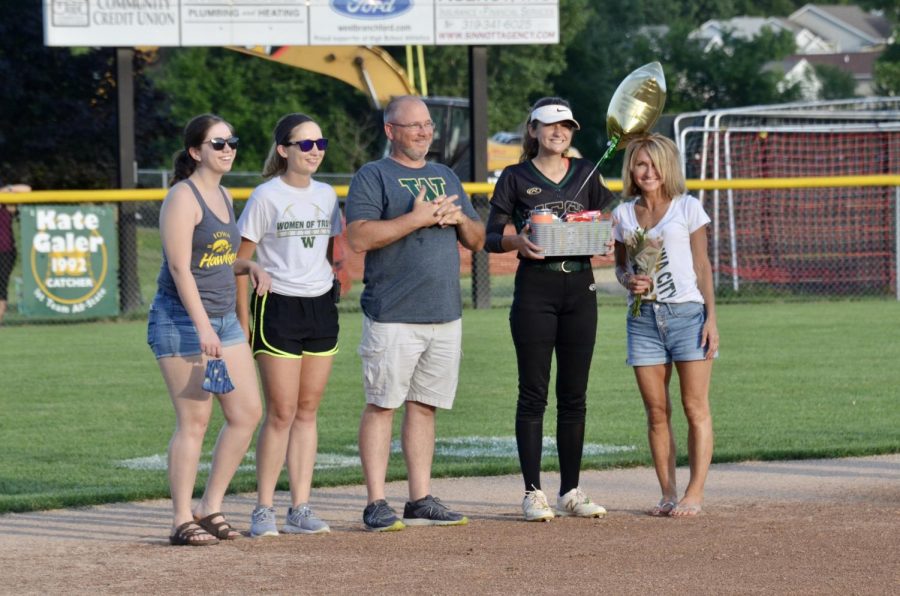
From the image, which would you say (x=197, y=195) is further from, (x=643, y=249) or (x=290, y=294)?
(x=643, y=249)

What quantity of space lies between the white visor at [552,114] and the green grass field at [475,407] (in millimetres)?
2494

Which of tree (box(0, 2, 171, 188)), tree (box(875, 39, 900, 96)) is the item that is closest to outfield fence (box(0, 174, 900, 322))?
tree (box(0, 2, 171, 188))

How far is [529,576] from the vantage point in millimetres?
6086

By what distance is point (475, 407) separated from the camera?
11.9 metres

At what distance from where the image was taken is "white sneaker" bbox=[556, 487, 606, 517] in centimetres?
737

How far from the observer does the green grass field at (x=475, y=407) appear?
919 centimetres

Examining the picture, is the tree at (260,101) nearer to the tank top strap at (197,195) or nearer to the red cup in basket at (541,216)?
the red cup in basket at (541,216)

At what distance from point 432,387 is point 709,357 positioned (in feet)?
4.43

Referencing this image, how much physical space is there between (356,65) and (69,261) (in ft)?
22.3

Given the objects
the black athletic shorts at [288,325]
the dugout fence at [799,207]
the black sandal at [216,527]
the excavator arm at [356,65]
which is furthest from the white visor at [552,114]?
the excavator arm at [356,65]

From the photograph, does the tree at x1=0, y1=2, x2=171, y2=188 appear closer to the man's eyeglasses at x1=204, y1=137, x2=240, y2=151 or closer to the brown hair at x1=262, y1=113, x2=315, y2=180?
the brown hair at x1=262, y1=113, x2=315, y2=180

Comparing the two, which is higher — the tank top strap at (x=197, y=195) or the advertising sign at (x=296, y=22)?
the advertising sign at (x=296, y=22)

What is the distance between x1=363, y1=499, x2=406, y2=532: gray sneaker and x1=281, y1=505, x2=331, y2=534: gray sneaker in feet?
0.67

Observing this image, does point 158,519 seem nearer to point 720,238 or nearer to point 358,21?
point 358,21
